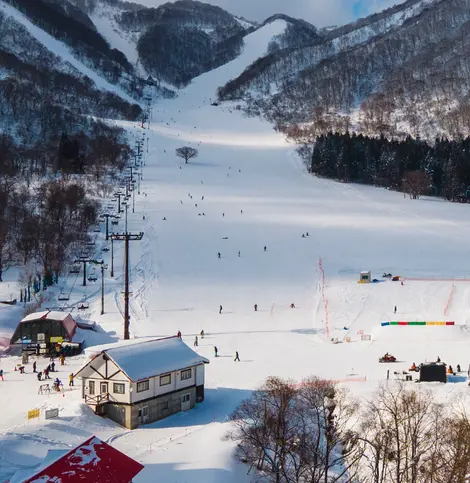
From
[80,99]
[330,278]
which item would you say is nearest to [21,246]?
[330,278]

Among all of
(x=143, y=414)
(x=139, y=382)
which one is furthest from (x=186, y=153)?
(x=143, y=414)

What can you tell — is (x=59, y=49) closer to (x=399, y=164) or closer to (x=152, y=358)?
(x=399, y=164)

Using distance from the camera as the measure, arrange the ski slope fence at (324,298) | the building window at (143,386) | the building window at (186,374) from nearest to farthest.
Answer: the building window at (143,386) → the building window at (186,374) → the ski slope fence at (324,298)

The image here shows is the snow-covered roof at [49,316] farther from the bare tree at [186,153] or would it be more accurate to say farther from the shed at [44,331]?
the bare tree at [186,153]

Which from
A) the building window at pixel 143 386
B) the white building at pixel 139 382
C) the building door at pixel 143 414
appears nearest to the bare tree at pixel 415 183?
the white building at pixel 139 382

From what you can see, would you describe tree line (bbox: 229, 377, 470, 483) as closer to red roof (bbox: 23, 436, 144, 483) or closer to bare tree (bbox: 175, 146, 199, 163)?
red roof (bbox: 23, 436, 144, 483)

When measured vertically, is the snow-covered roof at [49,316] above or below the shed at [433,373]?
above
